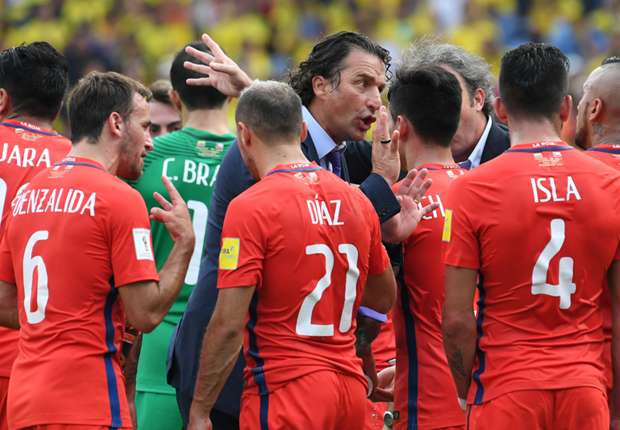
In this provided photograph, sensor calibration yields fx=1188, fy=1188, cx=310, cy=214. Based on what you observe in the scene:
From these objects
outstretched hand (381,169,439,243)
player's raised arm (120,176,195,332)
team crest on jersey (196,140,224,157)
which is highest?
team crest on jersey (196,140,224,157)

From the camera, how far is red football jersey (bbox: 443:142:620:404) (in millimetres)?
5207

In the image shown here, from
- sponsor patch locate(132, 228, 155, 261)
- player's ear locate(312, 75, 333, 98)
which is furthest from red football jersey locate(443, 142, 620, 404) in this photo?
sponsor patch locate(132, 228, 155, 261)

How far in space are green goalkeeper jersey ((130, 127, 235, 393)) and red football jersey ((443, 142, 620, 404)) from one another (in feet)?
7.09

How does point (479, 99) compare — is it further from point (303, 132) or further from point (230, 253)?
point (230, 253)

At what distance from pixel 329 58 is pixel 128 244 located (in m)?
1.59

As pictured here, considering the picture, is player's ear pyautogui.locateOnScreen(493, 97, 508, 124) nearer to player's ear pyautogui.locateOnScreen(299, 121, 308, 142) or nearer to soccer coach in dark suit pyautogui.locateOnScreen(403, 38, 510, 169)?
player's ear pyautogui.locateOnScreen(299, 121, 308, 142)

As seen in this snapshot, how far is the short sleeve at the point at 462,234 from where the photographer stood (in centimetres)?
528

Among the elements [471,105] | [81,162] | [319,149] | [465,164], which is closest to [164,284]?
[81,162]

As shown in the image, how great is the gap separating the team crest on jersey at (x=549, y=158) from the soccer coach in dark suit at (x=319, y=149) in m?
0.71

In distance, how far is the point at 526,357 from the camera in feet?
17.1

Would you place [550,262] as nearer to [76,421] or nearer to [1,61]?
[76,421]

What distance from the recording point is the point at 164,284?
529 centimetres

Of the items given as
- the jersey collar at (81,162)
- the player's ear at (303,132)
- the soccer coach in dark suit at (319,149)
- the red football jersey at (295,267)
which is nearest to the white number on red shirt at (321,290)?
the red football jersey at (295,267)

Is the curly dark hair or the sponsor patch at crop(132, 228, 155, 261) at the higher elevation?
the curly dark hair
